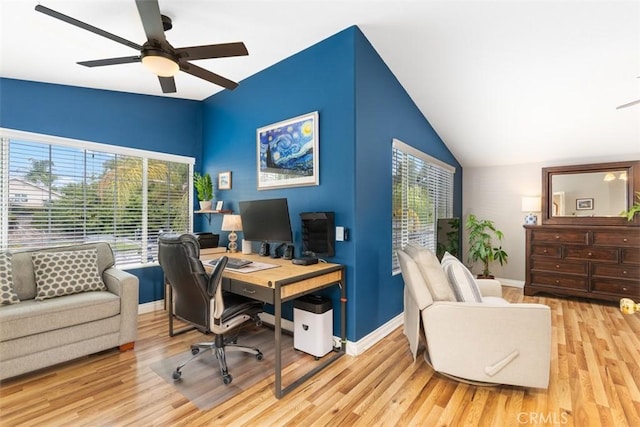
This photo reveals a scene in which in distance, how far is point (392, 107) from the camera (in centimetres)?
315

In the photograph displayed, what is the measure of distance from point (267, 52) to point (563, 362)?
379cm

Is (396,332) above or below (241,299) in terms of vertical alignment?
below

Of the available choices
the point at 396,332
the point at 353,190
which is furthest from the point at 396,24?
the point at 396,332

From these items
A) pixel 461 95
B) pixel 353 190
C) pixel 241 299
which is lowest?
pixel 241 299

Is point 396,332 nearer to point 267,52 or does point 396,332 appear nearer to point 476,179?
point 267,52

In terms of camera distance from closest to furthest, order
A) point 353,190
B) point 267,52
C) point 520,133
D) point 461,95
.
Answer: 1. point 353,190
2. point 267,52
3. point 461,95
4. point 520,133

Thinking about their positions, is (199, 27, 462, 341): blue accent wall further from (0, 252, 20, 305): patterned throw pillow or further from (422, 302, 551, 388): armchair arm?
(0, 252, 20, 305): patterned throw pillow

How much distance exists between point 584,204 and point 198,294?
200 inches

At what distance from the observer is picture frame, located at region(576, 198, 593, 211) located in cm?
412

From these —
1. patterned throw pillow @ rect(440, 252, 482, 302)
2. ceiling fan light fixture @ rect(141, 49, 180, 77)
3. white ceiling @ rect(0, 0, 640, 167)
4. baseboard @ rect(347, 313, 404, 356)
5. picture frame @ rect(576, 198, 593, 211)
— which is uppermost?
white ceiling @ rect(0, 0, 640, 167)

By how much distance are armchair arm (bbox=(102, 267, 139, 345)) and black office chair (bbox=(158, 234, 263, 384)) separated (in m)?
0.60

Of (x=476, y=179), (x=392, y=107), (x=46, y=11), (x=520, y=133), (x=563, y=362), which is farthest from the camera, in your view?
(x=476, y=179)

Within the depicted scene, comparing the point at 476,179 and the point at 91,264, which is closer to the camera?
the point at 91,264

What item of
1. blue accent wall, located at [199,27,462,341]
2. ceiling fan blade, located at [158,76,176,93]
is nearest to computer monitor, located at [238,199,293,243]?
blue accent wall, located at [199,27,462,341]
